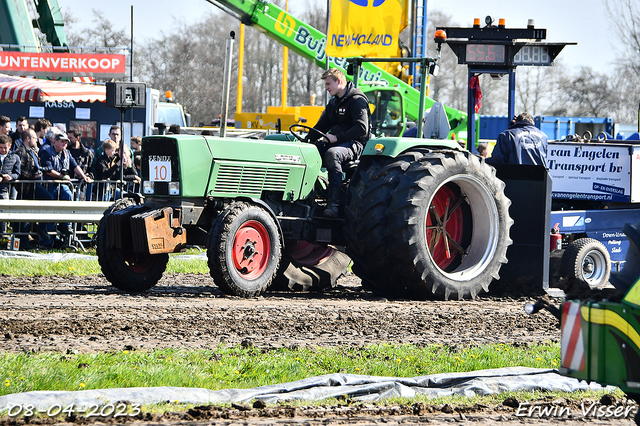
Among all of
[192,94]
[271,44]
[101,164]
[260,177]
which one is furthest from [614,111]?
[260,177]

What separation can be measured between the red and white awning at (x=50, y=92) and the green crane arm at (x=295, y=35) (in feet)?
12.2

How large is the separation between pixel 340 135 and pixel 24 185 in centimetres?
649

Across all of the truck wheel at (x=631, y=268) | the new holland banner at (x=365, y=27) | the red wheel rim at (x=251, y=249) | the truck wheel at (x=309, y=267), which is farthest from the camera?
the new holland banner at (x=365, y=27)

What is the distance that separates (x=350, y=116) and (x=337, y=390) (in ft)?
15.2

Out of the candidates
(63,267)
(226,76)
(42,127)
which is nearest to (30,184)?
(42,127)

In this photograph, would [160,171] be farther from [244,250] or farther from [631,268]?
[631,268]

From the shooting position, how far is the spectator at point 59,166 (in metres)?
13.5

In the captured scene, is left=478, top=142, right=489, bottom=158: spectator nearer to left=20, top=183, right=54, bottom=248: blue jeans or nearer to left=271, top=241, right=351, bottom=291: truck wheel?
left=271, top=241, right=351, bottom=291: truck wheel

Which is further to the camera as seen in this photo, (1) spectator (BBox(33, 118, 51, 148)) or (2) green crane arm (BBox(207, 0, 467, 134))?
(2) green crane arm (BBox(207, 0, 467, 134))

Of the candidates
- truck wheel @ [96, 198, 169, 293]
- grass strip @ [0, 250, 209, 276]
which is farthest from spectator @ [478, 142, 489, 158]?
truck wheel @ [96, 198, 169, 293]

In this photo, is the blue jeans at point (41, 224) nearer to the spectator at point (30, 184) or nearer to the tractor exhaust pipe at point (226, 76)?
the spectator at point (30, 184)

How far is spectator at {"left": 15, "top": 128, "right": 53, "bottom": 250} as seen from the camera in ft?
A: 43.1

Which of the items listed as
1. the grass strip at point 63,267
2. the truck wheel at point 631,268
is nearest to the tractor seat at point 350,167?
the grass strip at point 63,267

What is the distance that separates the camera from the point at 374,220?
8133 mm
